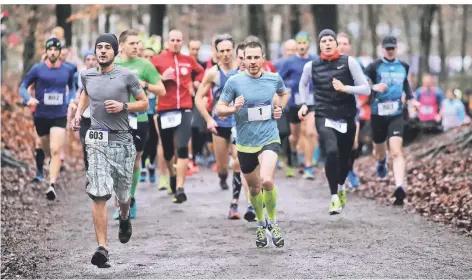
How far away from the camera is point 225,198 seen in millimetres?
14609

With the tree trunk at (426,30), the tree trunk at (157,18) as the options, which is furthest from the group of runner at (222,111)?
the tree trunk at (426,30)

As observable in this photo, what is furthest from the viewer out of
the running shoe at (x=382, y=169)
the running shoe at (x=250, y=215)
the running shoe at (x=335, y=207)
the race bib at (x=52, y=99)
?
the running shoe at (x=382, y=169)

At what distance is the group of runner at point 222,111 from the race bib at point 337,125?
1cm

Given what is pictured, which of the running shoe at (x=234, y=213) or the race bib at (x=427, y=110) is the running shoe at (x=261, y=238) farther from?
the race bib at (x=427, y=110)

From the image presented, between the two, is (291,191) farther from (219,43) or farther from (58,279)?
(58,279)

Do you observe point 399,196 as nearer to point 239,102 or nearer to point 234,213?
point 234,213

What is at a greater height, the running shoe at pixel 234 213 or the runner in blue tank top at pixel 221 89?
the runner in blue tank top at pixel 221 89

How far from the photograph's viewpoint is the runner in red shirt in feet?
44.5

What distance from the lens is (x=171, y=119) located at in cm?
1362

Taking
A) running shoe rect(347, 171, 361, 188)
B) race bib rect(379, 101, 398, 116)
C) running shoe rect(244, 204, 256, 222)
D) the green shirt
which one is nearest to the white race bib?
the green shirt

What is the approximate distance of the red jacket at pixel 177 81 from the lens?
44.8ft

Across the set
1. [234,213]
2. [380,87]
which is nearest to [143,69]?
[234,213]

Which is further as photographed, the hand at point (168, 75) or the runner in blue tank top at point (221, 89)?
the hand at point (168, 75)

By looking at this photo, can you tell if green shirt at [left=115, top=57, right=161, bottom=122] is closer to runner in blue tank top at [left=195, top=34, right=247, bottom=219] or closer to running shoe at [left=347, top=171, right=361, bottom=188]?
runner in blue tank top at [left=195, top=34, right=247, bottom=219]
